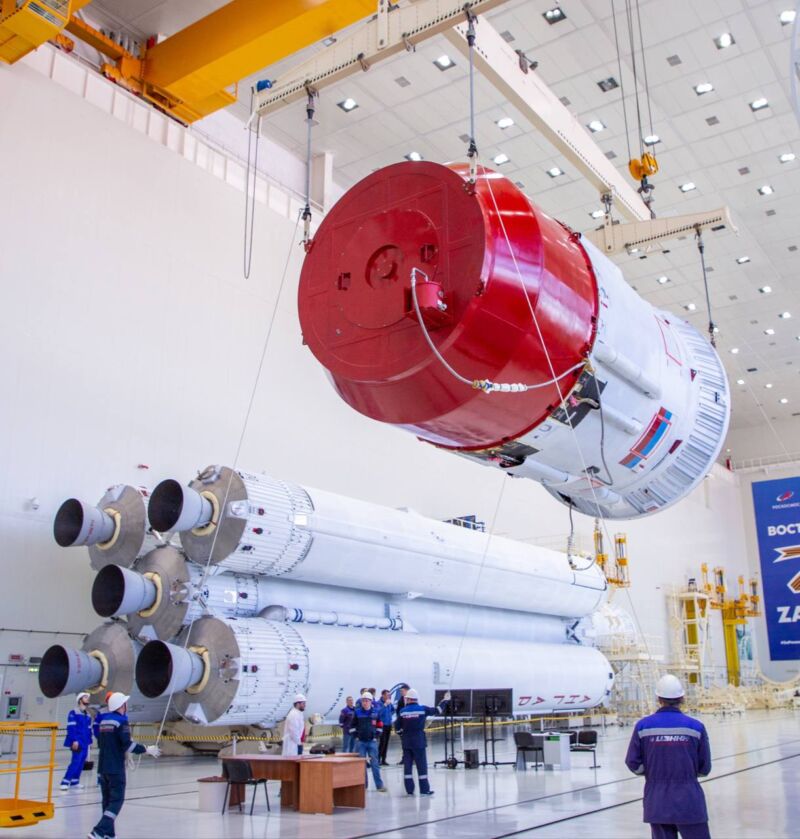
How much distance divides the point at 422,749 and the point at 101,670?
4.66m

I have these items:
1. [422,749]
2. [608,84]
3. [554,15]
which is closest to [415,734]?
[422,749]

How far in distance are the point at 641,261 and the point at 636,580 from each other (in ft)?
37.1

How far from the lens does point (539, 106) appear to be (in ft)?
29.0

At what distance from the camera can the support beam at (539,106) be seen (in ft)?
26.5

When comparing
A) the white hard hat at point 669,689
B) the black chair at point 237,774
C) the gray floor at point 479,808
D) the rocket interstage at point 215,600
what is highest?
the rocket interstage at point 215,600

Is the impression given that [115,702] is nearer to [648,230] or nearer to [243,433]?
[648,230]

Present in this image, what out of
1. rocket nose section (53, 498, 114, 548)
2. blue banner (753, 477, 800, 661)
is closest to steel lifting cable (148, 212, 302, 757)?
rocket nose section (53, 498, 114, 548)

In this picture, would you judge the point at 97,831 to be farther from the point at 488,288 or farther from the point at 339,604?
the point at 339,604

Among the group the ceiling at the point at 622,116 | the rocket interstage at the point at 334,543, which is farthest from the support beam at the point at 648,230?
the rocket interstage at the point at 334,543

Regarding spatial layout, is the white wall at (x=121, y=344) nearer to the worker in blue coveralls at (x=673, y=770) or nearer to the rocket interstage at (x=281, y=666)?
the rocket interstage at (x=281, y=666)

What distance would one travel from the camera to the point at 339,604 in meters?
13.6

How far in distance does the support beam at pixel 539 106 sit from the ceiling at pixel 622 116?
2793 mm

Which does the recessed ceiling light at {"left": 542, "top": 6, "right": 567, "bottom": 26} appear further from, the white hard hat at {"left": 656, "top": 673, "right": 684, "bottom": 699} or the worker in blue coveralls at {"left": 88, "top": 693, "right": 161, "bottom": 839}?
the worker in blue coveralls at {"left": 88, "top": 693, "right": 161, "bottom": 839}

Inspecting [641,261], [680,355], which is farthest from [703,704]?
[680,355]
